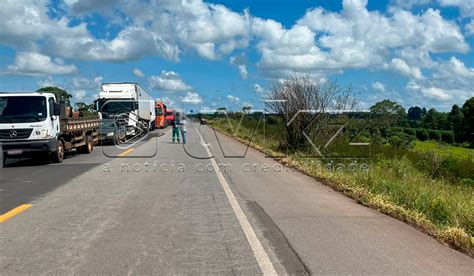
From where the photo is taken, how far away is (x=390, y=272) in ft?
18.4

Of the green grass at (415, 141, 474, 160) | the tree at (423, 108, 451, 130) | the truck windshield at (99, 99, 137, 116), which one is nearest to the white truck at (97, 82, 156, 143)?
the truck windshield at (99, 99, 137, 116)

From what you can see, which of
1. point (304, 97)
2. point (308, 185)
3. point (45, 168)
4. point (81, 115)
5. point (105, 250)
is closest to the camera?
point (105, 250)

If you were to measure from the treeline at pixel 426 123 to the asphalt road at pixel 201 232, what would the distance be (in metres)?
12.2

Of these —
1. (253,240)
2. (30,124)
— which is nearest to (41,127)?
(30,124)

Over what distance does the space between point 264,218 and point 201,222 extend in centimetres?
117

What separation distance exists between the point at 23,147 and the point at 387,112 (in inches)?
641

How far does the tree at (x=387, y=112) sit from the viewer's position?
21.8 metres

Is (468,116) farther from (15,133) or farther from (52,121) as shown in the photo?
(15,133)

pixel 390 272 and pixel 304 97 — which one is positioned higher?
pixel 304 97

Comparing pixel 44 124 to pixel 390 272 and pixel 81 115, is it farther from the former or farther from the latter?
pixel 390 272

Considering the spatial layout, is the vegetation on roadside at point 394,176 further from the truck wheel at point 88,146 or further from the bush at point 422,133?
the bush at point 422,133

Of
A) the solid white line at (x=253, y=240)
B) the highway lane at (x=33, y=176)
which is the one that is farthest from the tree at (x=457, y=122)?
the solid white line at (x=253, y=240)

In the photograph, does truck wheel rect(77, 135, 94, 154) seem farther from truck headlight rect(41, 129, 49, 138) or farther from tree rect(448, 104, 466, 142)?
tree rect(448, 104, 466, 142)

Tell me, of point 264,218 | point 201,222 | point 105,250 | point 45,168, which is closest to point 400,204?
point 264,218
